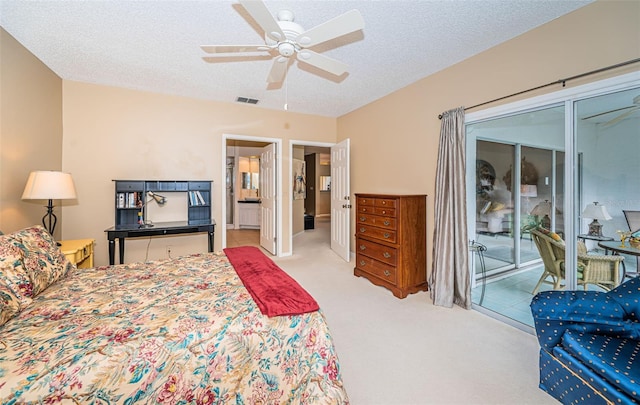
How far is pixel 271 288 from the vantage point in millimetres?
1668

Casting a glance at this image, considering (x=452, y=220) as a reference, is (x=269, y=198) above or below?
above

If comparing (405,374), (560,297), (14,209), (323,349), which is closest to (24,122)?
(14,209)

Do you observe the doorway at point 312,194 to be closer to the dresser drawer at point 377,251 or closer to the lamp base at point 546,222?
the dresser drawer at point 377,251

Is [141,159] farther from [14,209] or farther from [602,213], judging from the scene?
[602,213]

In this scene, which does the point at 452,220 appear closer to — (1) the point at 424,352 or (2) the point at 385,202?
(2) the point at 385,202

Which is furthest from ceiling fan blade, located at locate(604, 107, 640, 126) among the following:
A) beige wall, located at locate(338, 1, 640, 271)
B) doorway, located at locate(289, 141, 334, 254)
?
doorway, located at locate(289, 141, 334, 254)

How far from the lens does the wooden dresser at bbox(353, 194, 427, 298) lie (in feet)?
10.1

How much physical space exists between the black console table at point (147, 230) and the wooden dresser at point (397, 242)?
2.28 m

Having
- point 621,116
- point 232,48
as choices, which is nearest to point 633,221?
point 621,116

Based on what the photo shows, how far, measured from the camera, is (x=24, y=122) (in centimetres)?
261

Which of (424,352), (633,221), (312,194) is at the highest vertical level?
(312,194)

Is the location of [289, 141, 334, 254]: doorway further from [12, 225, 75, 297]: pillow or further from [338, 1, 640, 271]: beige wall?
[12, 225, 75, 297]: pillow

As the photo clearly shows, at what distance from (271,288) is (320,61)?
1833 millimetres

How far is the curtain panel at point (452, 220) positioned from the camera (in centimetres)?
280
